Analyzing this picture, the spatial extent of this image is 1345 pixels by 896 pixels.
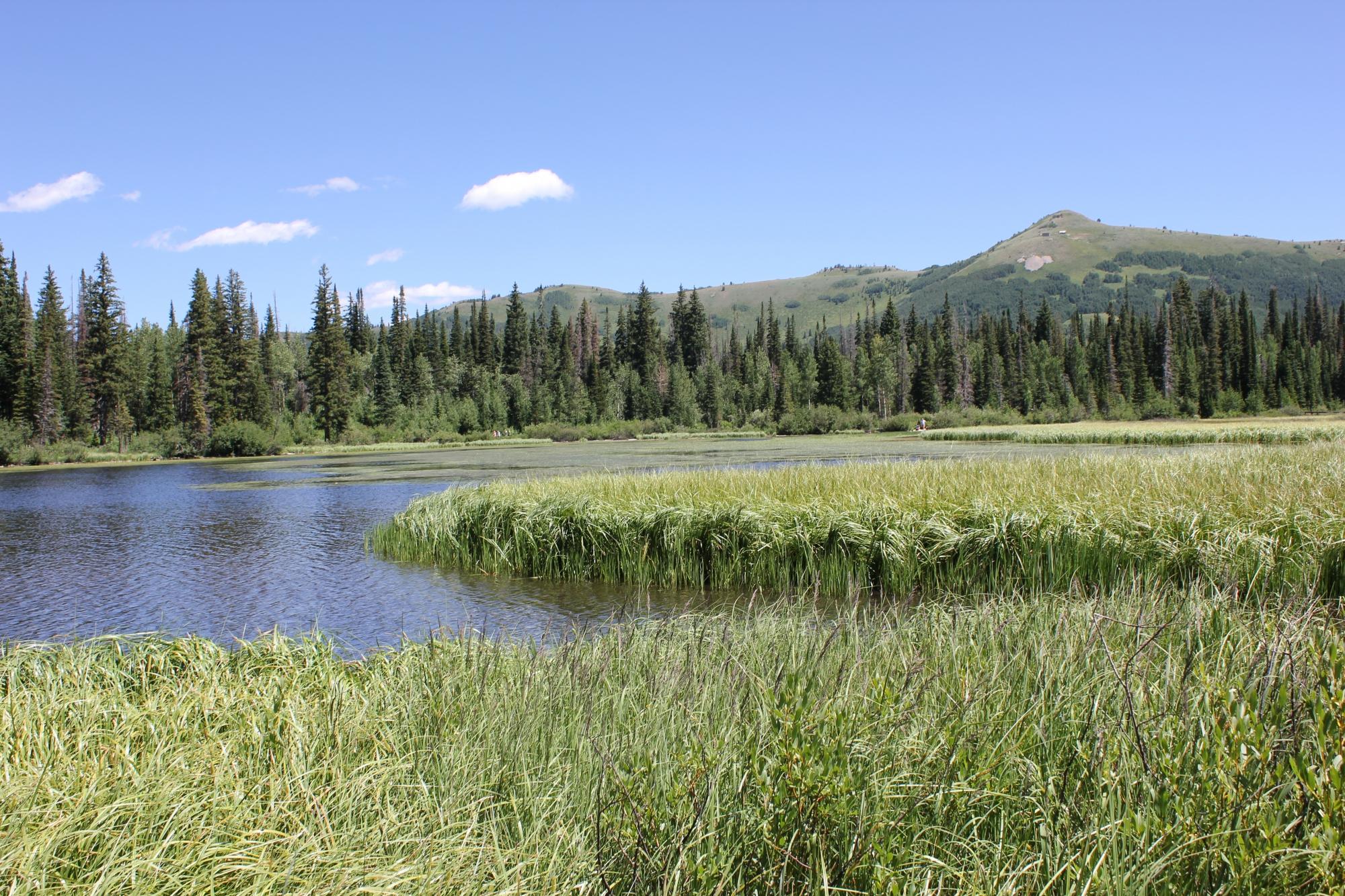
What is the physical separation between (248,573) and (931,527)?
43.1 ft

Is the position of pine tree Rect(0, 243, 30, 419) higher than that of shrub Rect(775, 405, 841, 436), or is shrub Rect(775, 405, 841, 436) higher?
pine tree Rect(0, 243, 30, 419)

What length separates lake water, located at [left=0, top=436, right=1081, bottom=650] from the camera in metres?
11.8

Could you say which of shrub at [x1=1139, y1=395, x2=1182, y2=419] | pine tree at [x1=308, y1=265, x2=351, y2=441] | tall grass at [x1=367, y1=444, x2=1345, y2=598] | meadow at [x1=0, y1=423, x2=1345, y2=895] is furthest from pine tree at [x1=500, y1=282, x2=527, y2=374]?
meadow at [x1=0, y1=423, x2=1345, y2=895]

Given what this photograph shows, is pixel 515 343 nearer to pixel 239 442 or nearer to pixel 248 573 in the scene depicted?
pixel 239 442

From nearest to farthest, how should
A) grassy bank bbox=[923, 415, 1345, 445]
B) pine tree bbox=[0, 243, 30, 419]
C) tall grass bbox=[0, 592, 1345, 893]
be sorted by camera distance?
1. tall grass bbox=[0, 592, 1345, 893]
2. grassy bank bbox=[923, 415, 1345, 445]
3. pine tree bbox=[0, 243, 30, 419]

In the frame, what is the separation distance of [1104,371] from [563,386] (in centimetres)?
6782

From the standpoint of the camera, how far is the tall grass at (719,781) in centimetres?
304

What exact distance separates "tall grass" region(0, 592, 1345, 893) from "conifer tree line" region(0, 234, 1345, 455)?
72311 mm

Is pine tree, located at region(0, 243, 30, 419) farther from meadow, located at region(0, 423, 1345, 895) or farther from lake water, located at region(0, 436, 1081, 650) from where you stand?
meadow, located at region(0, 423, 1345, 895)

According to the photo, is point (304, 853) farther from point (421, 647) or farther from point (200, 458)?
point (200, 458)

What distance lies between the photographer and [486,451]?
6756cm

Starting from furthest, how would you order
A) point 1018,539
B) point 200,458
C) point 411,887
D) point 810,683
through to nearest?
1. point 200,458
2. point 1018,539
3. point 810,683
4. point 411,887

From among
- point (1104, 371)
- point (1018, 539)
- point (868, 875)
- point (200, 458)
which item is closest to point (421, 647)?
point (868, 875)

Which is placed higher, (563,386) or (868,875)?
(563,386)
